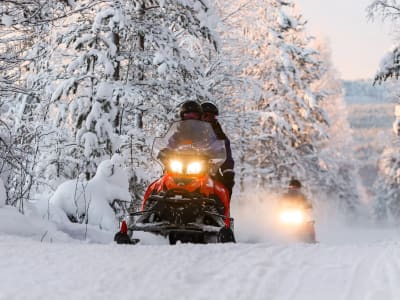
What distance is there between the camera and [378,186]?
206ft

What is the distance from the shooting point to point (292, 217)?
11109 millimetres

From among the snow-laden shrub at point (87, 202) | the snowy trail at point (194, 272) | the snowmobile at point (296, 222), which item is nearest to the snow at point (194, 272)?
the snowy trail at point (194, 272)

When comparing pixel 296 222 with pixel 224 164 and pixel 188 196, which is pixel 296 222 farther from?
pixel 188 196

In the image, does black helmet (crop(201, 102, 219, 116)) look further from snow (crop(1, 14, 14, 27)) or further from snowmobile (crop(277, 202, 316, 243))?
snowmobile (crop(277, 202, 316, 243))

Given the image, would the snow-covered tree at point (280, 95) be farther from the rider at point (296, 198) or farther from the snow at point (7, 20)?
the snow at point (7, 20)

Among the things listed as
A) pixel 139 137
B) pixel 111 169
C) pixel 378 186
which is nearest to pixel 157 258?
pixel 111 169

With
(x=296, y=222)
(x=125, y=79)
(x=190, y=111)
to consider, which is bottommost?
(x=296, y=222)

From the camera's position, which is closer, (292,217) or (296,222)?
(296,222)

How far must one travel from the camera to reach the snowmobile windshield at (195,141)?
24.3ft

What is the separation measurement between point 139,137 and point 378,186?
55285mm

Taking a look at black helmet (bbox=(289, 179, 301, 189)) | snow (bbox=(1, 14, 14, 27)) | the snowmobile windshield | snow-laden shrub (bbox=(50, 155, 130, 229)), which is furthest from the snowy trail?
black helmet (bbox=(289, 179, 301, 189))

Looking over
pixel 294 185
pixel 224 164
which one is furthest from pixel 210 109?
pixel 294 185

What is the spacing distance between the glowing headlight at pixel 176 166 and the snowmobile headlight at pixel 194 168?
87 mm

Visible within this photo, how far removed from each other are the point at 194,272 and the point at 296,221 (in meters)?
7.04
